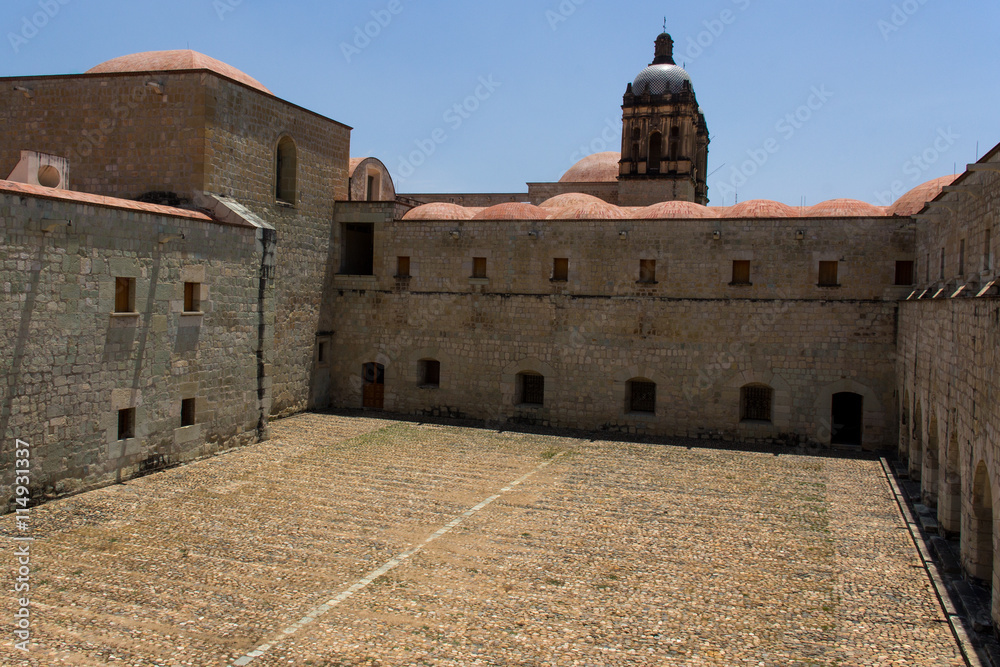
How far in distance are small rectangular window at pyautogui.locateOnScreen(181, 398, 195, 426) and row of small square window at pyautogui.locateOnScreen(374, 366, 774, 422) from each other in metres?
6.44

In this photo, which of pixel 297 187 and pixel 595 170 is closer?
pixel 297 187

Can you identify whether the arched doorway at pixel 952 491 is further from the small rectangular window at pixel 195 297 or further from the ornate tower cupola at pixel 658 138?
the ornate tower cupola at pixel 658 138

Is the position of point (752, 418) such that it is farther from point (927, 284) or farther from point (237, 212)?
point (237, 212)

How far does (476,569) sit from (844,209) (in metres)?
13.9

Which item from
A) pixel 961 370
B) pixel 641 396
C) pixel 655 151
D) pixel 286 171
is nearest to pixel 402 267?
pixel 286 171

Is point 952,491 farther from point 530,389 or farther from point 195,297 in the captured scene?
point 195,297

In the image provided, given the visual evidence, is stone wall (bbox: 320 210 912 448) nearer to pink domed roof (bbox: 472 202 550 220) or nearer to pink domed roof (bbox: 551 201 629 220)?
pink domed roof (bbox: 551 201 629 220)

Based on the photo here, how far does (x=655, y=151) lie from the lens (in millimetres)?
28531

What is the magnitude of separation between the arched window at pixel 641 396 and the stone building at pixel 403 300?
0.05 m

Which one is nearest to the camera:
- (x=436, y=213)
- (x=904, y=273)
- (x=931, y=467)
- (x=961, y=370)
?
(x=961, y=370)

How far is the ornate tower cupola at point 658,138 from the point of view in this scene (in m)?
27.4

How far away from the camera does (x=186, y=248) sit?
1372 centimetres

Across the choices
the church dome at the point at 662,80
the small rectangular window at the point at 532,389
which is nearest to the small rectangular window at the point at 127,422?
the small rectangular window at the point at 532,389

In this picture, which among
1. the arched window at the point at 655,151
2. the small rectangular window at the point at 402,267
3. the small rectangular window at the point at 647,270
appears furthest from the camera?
the arched window at the point at 655,151
